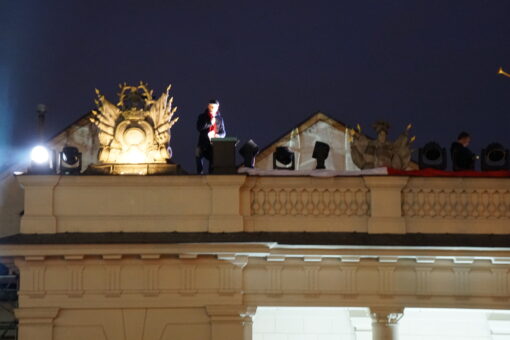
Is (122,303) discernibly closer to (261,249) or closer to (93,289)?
(93,289)

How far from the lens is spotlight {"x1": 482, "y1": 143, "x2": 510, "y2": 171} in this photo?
107 feet

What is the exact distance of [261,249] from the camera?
29812 mm

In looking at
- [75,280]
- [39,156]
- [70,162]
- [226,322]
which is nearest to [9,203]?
[39,156]

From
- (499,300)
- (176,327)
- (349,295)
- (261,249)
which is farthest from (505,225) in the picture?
(176,327)

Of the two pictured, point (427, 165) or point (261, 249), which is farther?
point (427, 165)

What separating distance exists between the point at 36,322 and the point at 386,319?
7.88 metres

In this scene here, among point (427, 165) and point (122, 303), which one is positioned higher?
point (427, 165)

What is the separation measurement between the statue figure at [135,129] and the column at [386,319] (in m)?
6.18

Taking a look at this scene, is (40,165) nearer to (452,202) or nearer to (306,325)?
(306,325)

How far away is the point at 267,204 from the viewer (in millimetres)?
31547

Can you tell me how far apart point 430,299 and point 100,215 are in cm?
781

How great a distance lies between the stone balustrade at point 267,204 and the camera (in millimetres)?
31219

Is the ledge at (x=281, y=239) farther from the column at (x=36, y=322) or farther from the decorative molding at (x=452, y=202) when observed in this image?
the column at (x=36, y=322)

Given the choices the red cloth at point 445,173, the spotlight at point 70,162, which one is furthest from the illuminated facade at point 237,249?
the spotlight at point 70,162
